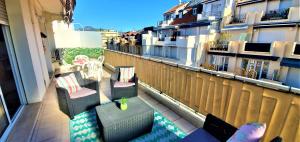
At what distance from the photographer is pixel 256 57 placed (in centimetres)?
923

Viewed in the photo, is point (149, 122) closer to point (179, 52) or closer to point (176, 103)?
point (176, 103)

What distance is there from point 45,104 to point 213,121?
391cm

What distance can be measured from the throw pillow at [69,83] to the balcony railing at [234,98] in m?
2.08

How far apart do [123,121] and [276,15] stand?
40.1 feet

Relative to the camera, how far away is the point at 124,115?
2.07 meters

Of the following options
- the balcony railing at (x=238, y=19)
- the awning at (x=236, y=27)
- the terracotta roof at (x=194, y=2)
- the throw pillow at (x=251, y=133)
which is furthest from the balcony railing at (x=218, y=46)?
the throw pillow at (x=251, y=133)

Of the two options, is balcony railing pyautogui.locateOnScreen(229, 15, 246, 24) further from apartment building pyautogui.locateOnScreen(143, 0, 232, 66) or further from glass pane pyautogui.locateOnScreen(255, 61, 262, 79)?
glass pane pyautogui.locateOnScreen(255, 61, 262, 79)

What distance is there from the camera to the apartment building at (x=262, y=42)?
8061 millimetres

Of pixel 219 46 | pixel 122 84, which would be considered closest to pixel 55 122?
pixel 122 84

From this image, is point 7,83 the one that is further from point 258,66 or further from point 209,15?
point 209,15

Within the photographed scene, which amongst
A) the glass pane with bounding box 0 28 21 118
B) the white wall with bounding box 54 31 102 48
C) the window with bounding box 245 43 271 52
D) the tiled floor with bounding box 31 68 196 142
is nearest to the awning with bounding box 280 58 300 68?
the window with bounding box 245 43 271 52

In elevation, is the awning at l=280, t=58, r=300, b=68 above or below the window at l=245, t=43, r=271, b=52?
below

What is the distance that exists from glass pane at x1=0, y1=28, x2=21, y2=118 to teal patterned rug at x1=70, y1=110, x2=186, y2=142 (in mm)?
1425

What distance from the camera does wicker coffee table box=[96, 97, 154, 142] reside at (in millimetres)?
1915
